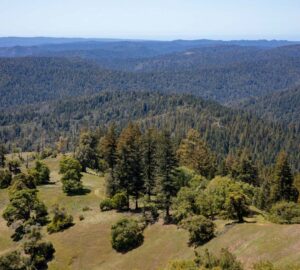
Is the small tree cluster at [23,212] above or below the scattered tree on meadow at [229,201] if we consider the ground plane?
below

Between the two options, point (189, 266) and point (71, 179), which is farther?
point (71, 179)

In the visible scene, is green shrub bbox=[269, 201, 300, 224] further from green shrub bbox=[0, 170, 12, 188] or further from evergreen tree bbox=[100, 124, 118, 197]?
green shrub bbox=[0, 170, 12, 188]

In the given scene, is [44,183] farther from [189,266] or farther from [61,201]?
[189,266]

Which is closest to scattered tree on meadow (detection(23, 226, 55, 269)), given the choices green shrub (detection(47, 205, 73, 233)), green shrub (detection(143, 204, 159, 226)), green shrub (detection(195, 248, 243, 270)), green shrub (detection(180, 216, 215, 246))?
green shrub (detection(47, 205, 73, 233))

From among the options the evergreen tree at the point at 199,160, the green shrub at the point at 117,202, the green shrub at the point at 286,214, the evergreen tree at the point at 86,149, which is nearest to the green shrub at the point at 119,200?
the green shrub at the point at 117,202

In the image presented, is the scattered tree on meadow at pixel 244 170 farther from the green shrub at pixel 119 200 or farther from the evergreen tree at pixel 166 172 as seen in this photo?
the evergreen tree at pixel 166 172

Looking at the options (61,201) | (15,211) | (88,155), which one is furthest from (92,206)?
(88,155)
